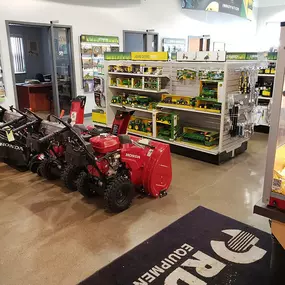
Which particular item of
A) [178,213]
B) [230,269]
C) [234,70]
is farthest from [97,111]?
[230,269]

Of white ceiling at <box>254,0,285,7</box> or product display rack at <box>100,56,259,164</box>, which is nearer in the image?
product display rack at <box>100,56,259,164</box>

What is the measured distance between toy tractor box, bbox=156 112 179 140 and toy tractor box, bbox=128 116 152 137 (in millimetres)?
205

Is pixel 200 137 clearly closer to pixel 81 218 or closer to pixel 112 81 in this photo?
pixel 112 81

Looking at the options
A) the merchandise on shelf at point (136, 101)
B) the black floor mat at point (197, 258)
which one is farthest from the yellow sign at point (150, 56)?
the black floor mat at point (197, 258)

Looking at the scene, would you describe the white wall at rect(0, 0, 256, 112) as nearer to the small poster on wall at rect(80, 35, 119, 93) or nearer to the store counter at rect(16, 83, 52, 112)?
the small poster on wall at rect(80, 35, 119, 93)

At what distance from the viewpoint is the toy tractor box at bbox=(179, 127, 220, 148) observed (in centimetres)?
466

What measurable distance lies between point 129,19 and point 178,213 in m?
6.95

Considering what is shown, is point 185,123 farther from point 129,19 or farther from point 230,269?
point 129,19

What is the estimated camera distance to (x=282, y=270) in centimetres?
178

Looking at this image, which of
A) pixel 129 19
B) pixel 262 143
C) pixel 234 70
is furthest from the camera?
pixel 129 19

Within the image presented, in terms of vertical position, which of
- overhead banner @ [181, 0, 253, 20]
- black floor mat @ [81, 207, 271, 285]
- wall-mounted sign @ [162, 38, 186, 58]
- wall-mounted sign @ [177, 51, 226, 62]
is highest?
overhead banner @ [181, 0, 253, 20]

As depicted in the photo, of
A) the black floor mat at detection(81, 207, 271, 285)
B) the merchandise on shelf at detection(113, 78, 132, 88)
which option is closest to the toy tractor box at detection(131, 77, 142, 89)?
the merchandise on shelf at detection(113, 78, 132, 88)

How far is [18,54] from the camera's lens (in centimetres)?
1025

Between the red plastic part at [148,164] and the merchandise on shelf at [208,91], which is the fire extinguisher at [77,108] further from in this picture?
the red plastic part at [148,164]
